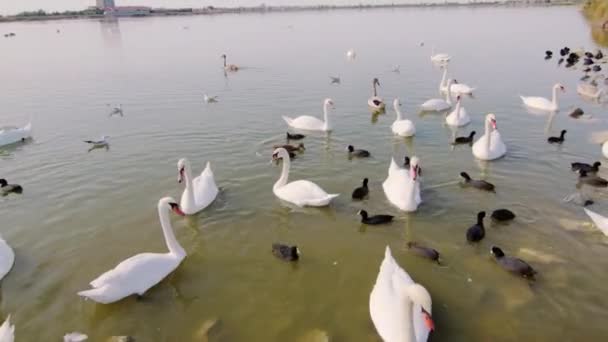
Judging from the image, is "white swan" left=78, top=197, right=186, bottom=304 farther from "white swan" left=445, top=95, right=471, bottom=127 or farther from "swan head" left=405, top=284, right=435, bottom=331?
"white swan" left=445, top=95, right=471, bottom=127

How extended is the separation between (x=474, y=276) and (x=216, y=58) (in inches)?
1158

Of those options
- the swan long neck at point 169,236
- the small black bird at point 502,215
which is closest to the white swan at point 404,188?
the small black bird at point 502,215

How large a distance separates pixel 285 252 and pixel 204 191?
287cm

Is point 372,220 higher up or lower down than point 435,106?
lower down

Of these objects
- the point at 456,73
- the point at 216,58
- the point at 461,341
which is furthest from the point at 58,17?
the point at 461,341

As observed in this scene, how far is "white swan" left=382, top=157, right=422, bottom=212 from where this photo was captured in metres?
8.85

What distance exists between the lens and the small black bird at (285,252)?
765 cm

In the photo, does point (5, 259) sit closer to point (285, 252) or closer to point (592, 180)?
point (285, 252)

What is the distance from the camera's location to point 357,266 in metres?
7.65

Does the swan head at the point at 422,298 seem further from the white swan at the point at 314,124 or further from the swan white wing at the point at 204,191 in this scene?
the white swan at the point at 314,124

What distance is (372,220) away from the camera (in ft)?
28.4

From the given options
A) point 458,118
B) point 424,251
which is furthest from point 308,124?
point 424,251

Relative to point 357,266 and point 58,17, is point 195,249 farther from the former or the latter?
point 58,17

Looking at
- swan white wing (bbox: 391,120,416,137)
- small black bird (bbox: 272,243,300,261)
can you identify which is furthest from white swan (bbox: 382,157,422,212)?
swan white wing (bbox: 391,120,416,137)
